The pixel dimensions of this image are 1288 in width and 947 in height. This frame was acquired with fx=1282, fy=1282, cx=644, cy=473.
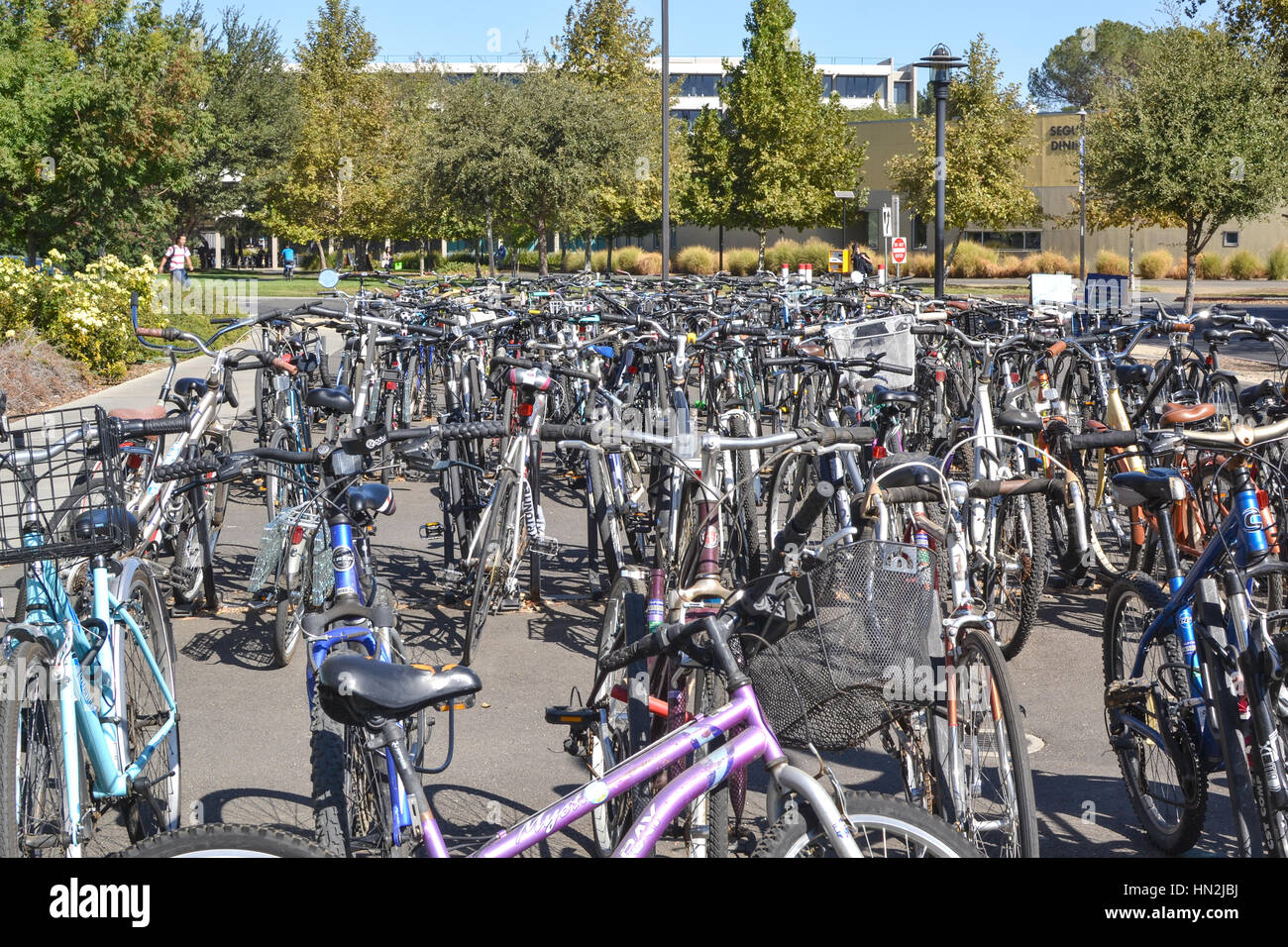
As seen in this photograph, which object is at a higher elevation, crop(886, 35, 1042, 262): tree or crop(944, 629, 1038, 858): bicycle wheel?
crop(886, 35, 1042, 262): tree

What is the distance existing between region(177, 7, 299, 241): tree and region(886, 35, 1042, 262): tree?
2301 cm

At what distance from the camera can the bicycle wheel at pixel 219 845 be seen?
83.8 inches

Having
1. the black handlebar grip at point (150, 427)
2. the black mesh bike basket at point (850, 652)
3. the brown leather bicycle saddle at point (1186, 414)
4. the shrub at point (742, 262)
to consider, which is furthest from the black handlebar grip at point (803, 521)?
the shrub at point (742, 262)

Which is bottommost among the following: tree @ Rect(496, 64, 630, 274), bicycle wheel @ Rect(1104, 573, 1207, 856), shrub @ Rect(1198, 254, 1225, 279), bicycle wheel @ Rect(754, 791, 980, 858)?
bicycle wheel @ Rect(1104, 573, 1207, 856)

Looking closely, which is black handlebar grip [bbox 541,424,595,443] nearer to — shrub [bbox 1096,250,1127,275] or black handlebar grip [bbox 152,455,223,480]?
black handlebar grip [bbox 152,455,223,480]

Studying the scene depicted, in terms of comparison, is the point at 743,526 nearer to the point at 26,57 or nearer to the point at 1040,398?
the point at 1040,398

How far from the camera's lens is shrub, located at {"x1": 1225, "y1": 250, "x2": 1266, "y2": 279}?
4464cm

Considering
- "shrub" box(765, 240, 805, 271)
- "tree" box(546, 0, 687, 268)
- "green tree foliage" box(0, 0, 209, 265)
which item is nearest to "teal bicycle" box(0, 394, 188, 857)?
"green tree foliage" box(0, 0, 209, 265)

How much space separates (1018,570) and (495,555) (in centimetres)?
228

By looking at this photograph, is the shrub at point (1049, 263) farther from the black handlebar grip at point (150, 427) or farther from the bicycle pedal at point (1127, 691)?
the black handlebar grip at point (150, 427)

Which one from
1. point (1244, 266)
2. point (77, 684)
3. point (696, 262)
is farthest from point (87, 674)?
point (1244, 266)

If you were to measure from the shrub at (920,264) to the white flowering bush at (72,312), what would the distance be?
36563mm
